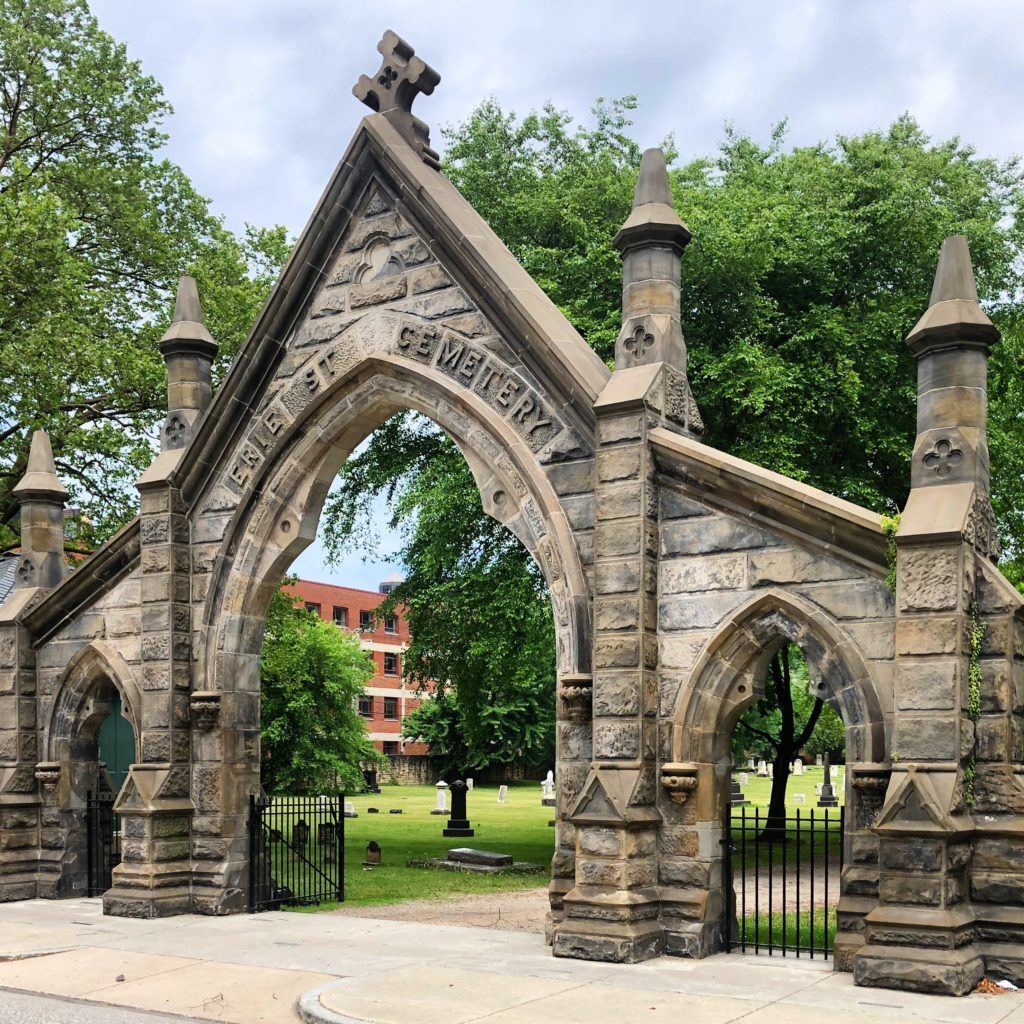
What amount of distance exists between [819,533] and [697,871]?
9.74 feet

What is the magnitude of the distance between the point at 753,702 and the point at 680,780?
35.0 inches

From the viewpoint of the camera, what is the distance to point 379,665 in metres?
71.4

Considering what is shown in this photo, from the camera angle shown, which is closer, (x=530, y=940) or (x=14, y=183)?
(x=530, y=940)

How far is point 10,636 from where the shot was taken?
51.8 feet

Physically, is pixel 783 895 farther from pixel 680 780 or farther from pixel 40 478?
pixel 40 478

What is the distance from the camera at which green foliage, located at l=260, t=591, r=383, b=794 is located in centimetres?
4419

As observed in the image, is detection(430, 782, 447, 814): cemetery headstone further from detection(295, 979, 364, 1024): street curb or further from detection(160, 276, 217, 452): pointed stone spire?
detection(295, 979, 364, 1024): street curb

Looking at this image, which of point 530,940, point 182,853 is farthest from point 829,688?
point 182,853

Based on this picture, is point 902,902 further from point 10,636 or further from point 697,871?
point 10,636

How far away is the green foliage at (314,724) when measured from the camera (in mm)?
44188

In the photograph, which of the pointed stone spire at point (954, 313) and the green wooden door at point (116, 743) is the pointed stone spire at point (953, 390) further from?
the green wooden door at point (116, 743)

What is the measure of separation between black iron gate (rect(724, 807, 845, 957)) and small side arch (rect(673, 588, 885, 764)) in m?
0.73

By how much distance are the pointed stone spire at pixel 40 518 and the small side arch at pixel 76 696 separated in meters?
1.33

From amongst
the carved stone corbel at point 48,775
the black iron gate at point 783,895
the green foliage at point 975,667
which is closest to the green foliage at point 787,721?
the green foliage at point 975,667
